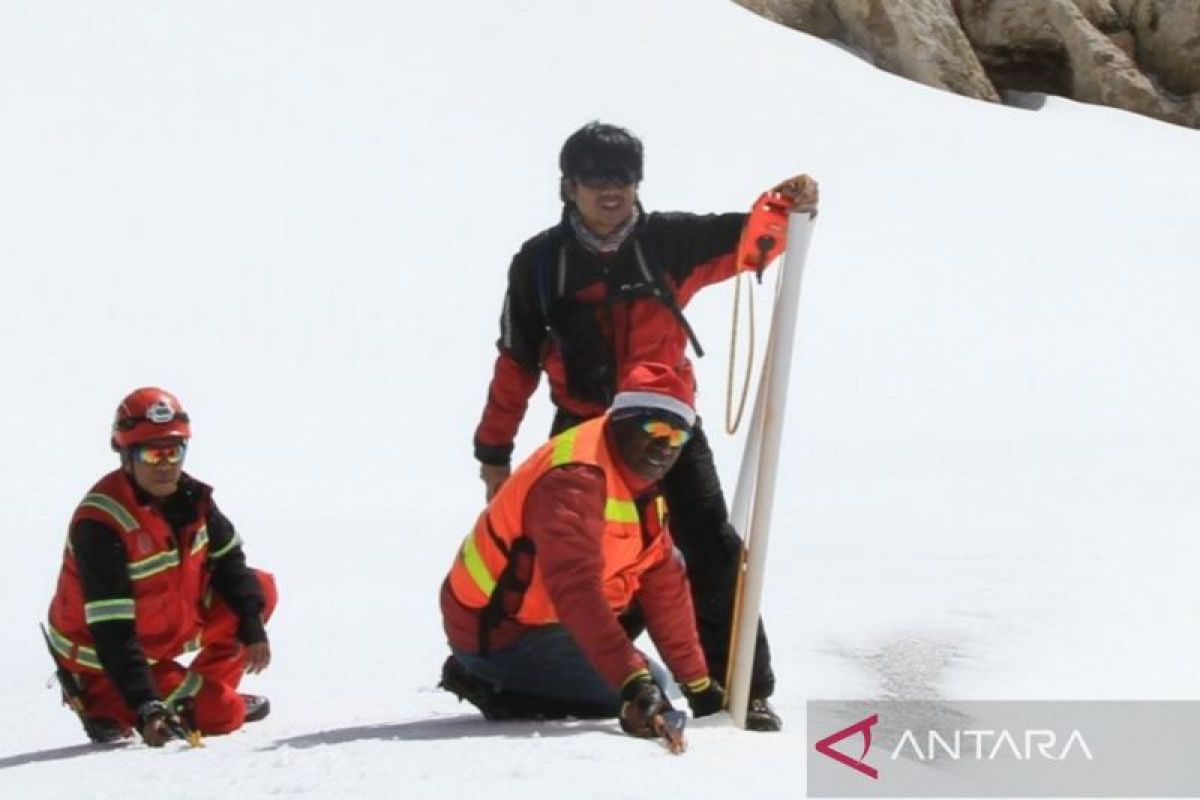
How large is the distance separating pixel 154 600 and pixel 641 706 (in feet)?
4.24

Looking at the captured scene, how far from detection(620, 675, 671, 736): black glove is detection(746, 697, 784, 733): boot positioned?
1.94ft

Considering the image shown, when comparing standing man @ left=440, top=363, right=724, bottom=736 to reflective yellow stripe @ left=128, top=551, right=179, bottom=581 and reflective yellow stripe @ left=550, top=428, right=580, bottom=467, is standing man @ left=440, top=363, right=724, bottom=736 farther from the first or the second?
reflective yellow stripe @ left=128, top=551, right=179, bottom=581

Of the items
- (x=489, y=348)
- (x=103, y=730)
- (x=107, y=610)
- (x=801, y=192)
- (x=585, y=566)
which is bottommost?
(x=103, y=730)

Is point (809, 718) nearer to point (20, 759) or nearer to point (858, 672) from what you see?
point (858, 672)

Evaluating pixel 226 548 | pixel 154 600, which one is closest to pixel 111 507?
pixel 154 600

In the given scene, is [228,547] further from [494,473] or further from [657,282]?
[657,282]

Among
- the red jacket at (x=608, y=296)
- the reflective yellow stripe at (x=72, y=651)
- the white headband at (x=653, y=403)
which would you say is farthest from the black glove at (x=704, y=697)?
the reflective yellow stripe at (x=72, y=651)

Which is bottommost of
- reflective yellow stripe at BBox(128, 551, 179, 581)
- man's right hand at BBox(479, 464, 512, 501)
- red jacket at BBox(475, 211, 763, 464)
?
reflective yellow stripe at BBox(128, 551, 179, 581)

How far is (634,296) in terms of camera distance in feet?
11.4

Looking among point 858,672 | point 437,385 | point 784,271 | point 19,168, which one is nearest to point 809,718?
point 858,672

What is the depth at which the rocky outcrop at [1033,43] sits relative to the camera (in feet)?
57.8

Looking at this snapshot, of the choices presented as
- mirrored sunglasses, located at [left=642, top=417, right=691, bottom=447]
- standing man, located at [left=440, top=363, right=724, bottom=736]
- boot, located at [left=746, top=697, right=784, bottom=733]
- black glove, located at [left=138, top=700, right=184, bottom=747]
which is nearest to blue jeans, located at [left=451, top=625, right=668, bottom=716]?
standing man, located at [left=440, top=363, right=724, bottom=736]

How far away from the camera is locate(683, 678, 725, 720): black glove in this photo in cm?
315

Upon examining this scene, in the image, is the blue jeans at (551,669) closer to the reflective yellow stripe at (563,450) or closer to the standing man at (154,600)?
the reflective yellow stripe at (563,450)
